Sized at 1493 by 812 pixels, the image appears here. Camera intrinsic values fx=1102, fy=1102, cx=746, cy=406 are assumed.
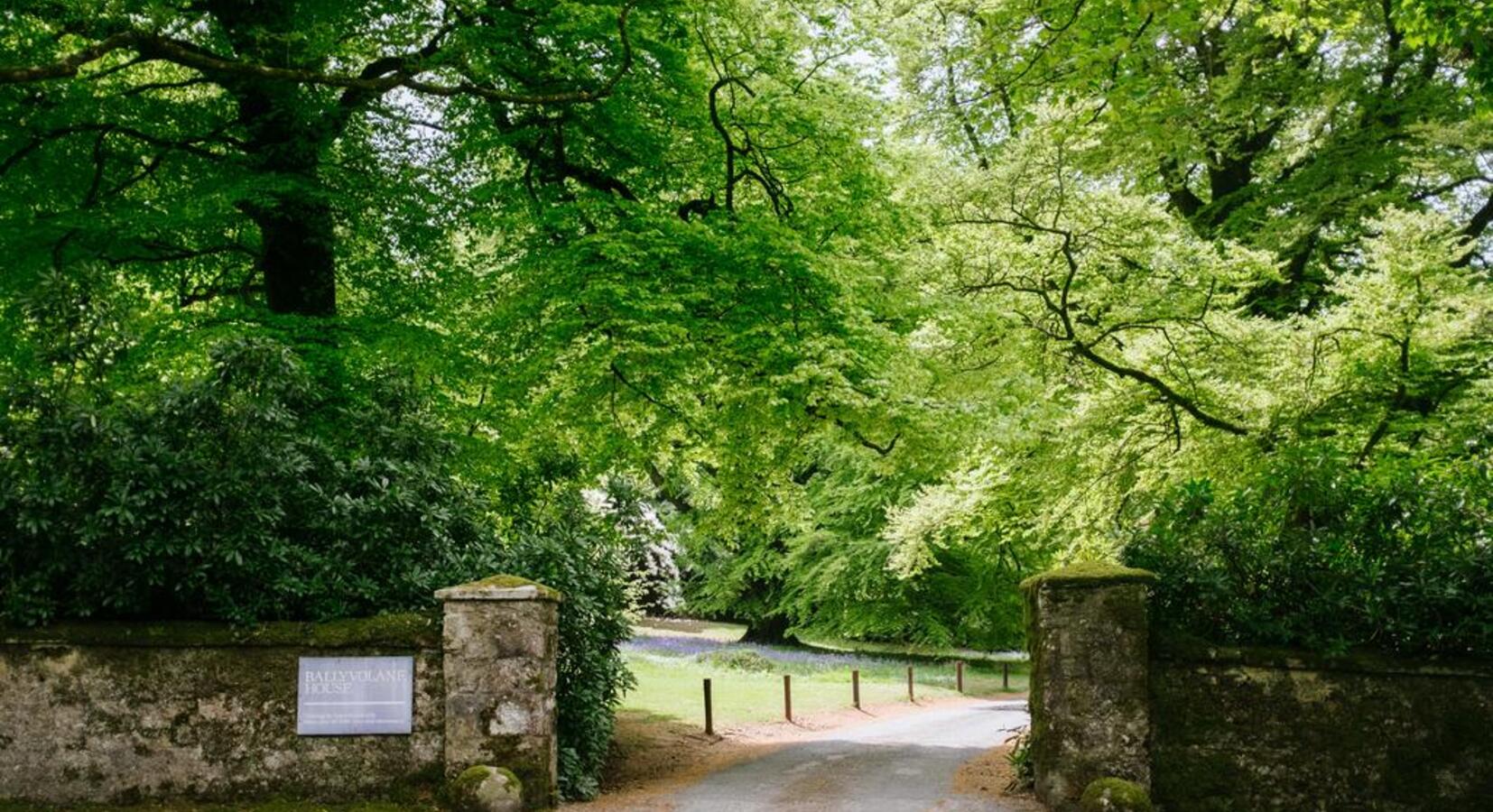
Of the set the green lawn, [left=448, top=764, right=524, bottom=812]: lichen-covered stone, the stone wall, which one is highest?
the stone wall

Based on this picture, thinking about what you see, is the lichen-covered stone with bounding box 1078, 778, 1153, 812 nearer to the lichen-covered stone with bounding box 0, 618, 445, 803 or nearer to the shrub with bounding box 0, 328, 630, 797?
the shrub with bounding box 0, 328, 630, 797

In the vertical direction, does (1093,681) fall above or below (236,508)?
below

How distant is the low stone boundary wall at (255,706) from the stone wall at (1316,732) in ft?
16.3

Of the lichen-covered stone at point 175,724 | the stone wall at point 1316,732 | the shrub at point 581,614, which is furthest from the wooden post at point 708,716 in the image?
the stone wall at point 1316,732

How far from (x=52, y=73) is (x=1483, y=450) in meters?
14.0

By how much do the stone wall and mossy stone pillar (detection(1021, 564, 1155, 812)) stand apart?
171mm

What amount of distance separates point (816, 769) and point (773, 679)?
37.7 ft

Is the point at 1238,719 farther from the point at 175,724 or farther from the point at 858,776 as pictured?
the point at 175,724

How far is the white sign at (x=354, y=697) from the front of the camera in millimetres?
8727

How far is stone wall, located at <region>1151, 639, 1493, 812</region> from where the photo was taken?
805 centimetres

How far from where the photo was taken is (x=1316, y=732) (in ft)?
27.0

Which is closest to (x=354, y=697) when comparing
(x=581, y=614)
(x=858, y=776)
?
(x=581, y=614)

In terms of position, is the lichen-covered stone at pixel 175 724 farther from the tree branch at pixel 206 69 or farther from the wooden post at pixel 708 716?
the wooden post at pixel 708 716

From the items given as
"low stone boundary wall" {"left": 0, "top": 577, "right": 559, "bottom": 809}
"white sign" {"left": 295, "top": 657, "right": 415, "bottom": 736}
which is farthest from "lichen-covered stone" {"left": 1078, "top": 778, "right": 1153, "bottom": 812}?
"white sign" {"left": 295, "top": 657, "right": 415, "bottom": 736}
